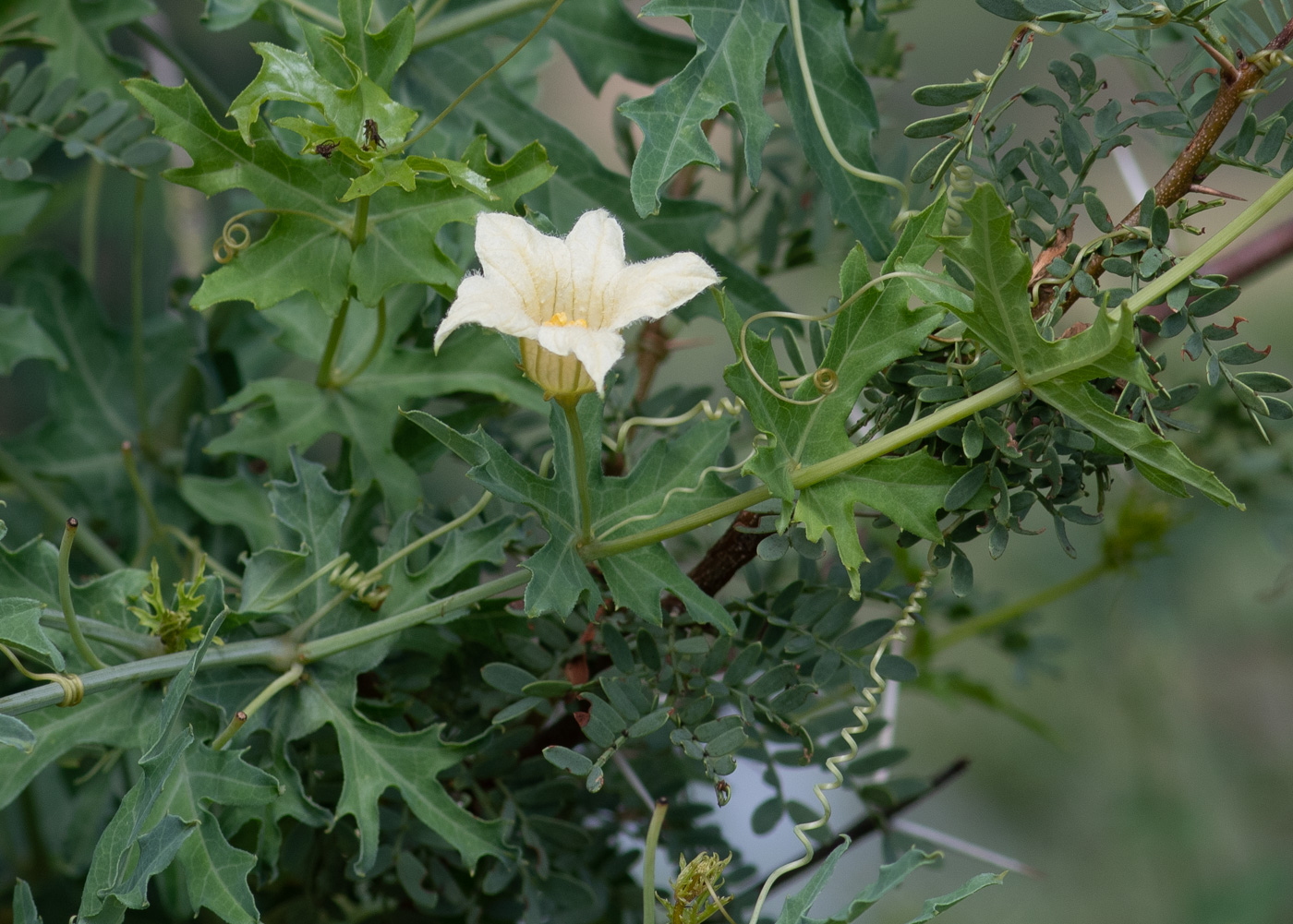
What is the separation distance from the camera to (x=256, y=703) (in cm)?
31

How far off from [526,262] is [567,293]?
0.05ft

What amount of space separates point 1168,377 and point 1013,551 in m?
0.51

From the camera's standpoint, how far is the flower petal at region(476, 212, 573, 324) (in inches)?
10.7

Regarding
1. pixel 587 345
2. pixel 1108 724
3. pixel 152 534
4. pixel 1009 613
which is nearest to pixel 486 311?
pixel 587 345

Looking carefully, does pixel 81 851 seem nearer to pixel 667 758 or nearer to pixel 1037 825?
pixel 667 758

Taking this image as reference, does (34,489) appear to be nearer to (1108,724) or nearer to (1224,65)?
(1224,65)

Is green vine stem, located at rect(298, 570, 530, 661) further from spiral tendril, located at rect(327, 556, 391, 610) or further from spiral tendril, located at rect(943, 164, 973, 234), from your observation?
spiral tendril, located at rect(943, 164, 973, 234)

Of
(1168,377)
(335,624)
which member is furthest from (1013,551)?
(335,624)

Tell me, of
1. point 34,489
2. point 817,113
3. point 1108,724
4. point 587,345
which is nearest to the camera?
point 587,345

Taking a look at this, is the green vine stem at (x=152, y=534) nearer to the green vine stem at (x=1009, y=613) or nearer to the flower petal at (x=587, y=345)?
the flower petal at (x=587, y=345)

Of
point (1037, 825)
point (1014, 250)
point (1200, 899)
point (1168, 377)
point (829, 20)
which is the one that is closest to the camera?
point (1014, 250)

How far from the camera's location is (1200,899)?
3.31ft

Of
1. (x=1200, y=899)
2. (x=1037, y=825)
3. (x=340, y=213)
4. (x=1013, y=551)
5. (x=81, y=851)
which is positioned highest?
(x=340, y=213)

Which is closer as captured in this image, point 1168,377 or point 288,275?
point 288,275
